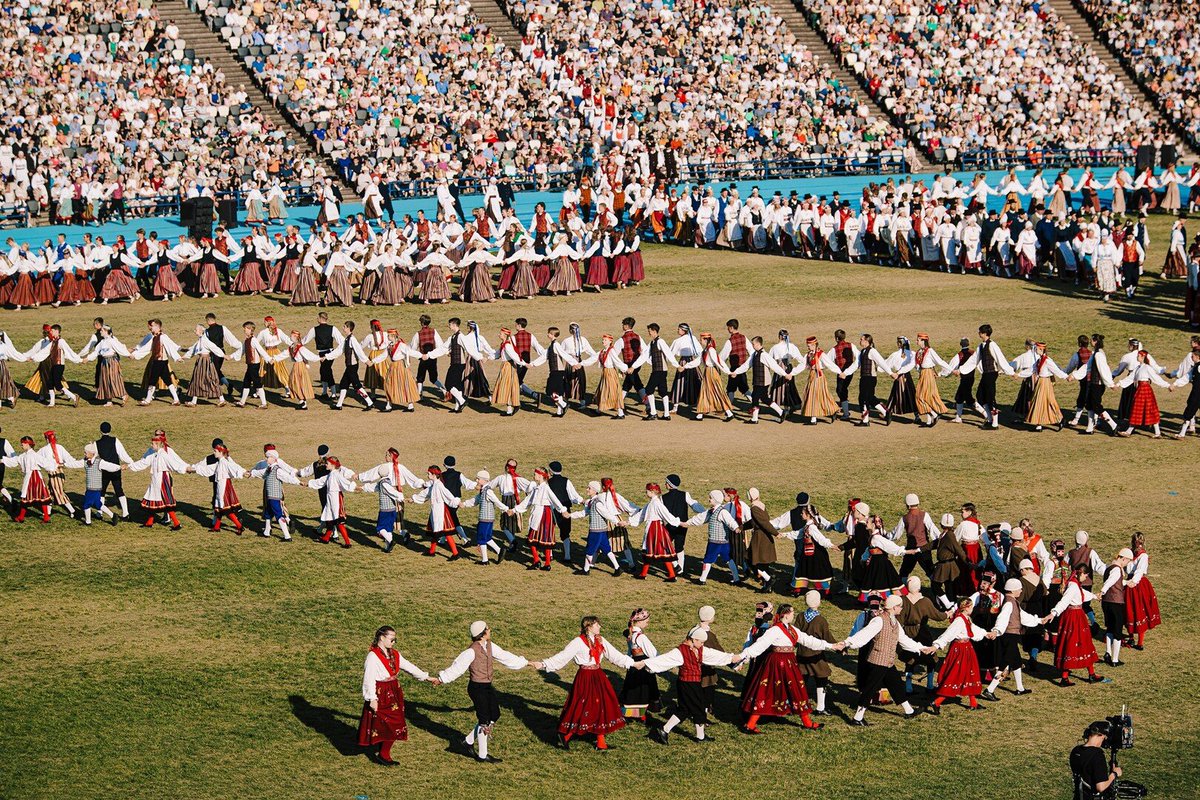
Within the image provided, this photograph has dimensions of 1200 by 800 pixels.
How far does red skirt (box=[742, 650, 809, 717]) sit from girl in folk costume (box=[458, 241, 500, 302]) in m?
19.7

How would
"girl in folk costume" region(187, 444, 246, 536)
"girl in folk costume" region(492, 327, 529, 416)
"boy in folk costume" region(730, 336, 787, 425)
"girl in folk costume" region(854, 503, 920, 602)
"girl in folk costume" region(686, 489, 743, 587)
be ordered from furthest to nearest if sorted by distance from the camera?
"girl in folk costume" region(492, 327, 529, 416), "boy in folk costume" region(730, 336, 787, 425), "girl in folk costume" region(187, 444, 246, 536), "girl in folk costume" region(686, 489, 743, 587), "girl in folk costume" region(854, 503, 920, 602)

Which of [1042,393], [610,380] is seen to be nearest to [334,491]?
[610,380]

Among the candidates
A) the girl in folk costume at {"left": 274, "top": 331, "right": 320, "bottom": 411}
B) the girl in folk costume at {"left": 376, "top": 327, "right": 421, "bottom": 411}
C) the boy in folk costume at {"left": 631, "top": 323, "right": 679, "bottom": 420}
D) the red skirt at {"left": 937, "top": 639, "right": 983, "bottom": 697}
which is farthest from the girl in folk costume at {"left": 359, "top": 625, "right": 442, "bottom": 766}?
the girl in folk costume at {"left": 274, "top": 331, "right": 320, "bottom": 411}

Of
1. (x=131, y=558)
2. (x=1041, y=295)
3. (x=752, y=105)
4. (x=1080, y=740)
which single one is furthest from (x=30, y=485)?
(x=752, y=105)

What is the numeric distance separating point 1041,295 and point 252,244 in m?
18.2

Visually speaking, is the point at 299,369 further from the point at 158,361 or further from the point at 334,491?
the point at 334,491

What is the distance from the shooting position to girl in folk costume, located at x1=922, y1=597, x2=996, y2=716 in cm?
1650

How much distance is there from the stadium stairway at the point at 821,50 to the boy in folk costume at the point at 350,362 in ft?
97.0

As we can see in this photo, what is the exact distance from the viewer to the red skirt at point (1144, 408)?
25.4m

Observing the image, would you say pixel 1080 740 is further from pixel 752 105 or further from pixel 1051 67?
pixel 1051 67

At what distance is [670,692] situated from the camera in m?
17.0

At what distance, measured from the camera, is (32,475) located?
72.9 feet

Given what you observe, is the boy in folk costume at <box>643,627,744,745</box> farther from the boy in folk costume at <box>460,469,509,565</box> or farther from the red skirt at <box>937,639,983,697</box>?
the boy in folk costume at <box>460,469,509,565</box>

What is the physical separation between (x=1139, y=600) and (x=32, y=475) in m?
15.2
